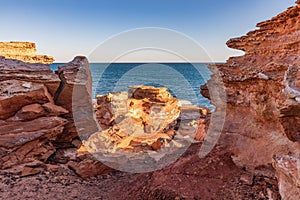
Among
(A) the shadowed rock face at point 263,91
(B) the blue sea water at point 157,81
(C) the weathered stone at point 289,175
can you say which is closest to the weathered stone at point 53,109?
(A) the shadowed rock face at point 263,91

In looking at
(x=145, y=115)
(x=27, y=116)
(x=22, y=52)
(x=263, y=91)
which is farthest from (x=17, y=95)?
(x=145, y=115)

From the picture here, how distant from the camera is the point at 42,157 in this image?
8.62 metres

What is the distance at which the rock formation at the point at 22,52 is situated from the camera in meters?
12.1

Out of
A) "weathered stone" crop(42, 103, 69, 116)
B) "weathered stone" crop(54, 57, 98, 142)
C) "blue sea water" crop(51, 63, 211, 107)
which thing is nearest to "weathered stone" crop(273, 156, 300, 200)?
"weathered stone" crop(42, 103, 69, 116)

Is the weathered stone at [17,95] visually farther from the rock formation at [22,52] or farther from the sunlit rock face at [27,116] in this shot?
the rock formation at [22,52]

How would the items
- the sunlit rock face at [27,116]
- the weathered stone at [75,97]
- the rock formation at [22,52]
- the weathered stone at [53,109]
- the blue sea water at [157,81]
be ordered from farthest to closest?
1. the blue sea water at [157,81]
2. the rock formation at [22,52]
3. the weathered stone at [75,97]
4. the weathered stone at [53,109]
5. the sunlit rock face at [27,116]

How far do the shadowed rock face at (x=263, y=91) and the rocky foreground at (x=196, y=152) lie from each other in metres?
0.02

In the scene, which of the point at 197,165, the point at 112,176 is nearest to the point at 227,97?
the point at 197,165

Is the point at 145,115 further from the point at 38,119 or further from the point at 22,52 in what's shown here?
the point at 38,119

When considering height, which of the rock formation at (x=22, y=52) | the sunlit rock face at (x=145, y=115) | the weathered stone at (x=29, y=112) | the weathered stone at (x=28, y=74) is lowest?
the sunlit rock face at (x=145, y=115)

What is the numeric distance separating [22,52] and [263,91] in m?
12.2

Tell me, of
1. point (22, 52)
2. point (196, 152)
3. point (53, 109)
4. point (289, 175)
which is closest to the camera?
point (289, 175)

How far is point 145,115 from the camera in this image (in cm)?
2641

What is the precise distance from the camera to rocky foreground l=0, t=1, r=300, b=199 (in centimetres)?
512
